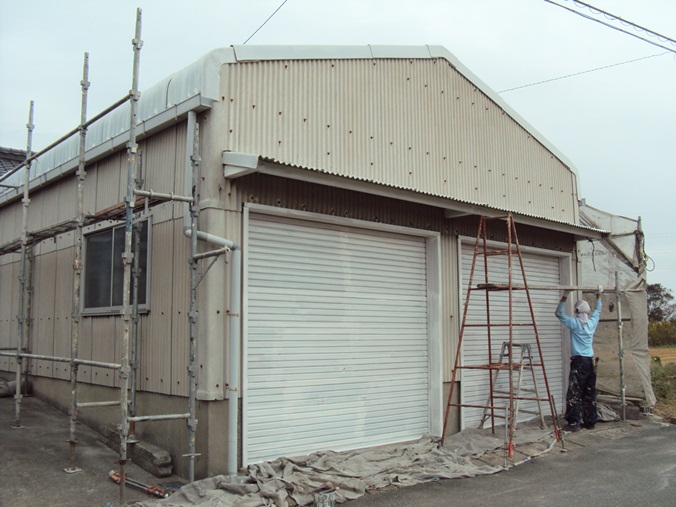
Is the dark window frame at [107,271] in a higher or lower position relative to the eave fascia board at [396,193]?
lower

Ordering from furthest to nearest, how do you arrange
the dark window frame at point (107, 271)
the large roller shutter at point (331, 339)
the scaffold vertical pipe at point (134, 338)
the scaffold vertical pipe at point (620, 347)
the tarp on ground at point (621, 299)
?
the tarp on ground at point (621, 299) < the scaffold vertical pipe at point (620, 347) < the dark window frame at point (107, 271) < the scaffold vertical pipe at point (134, 338) < the large roller shutter at point (331, 339)

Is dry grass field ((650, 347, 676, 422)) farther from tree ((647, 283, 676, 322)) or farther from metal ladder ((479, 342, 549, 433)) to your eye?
tree ((647, 283, 676, 322))

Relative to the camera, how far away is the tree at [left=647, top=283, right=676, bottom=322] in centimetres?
5564

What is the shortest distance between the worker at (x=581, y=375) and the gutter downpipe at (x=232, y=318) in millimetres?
6027

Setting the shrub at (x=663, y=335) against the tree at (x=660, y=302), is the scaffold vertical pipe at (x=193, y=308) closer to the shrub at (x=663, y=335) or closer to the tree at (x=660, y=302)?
the shrub at (x=663, y=335)

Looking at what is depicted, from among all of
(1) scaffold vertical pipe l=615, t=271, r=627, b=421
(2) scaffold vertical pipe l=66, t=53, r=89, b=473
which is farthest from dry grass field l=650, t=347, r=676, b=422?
(2) scaffold vertical pipe l=66, t=53, r=89, b=473

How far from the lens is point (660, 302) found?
56781 millimetres

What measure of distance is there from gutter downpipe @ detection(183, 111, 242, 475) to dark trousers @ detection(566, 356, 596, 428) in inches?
248

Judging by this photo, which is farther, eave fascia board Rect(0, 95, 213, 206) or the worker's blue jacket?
the worker's blue jacket

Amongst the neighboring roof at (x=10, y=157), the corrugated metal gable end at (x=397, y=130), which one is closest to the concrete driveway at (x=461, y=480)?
the corrugated metal gable end at (x=397, y=130)

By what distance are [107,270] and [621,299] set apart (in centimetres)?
956

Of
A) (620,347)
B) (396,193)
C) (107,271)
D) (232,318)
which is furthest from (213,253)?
(620,347)

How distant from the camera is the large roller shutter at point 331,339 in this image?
319 inches

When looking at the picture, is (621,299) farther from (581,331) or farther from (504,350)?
(504,350)
